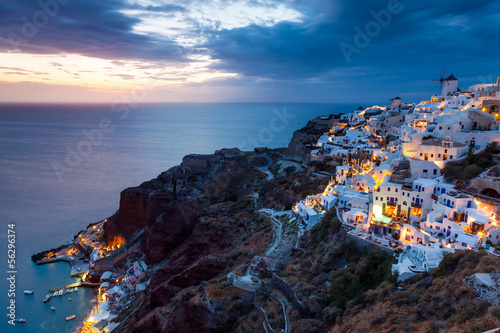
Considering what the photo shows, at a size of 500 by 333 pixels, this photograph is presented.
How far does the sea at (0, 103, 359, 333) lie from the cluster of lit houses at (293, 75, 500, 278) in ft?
83.1

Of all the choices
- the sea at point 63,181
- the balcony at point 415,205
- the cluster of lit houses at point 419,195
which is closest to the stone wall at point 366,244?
the cluster of lit houses at point 419,195

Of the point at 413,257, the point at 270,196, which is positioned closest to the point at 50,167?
the point at 270,196

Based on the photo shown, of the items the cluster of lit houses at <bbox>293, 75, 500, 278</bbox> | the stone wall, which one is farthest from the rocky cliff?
the cluster of lit houses at <bbox>293, 75, 500, 278</bbox>

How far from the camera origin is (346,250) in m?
20.6

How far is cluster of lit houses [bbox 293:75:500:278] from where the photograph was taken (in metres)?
18.0

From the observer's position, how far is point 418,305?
14086 mm

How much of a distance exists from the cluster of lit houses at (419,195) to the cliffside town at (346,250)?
0.28 feet

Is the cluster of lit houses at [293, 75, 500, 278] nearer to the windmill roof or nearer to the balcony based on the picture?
the balcony

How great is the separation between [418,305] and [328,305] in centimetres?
477

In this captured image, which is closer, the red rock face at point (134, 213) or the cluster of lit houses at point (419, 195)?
the cluster of lit houses at point (419, 195)

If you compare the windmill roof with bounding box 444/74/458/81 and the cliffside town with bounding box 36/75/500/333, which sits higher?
the windmill roof with bounding box 444/74/458/81

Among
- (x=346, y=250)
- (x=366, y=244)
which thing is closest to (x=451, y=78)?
(x=366, y=244)

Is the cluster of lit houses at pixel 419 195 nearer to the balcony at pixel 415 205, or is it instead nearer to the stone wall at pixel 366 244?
the balcony at pixel 415 205

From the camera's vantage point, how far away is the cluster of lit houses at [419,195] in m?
18.0
